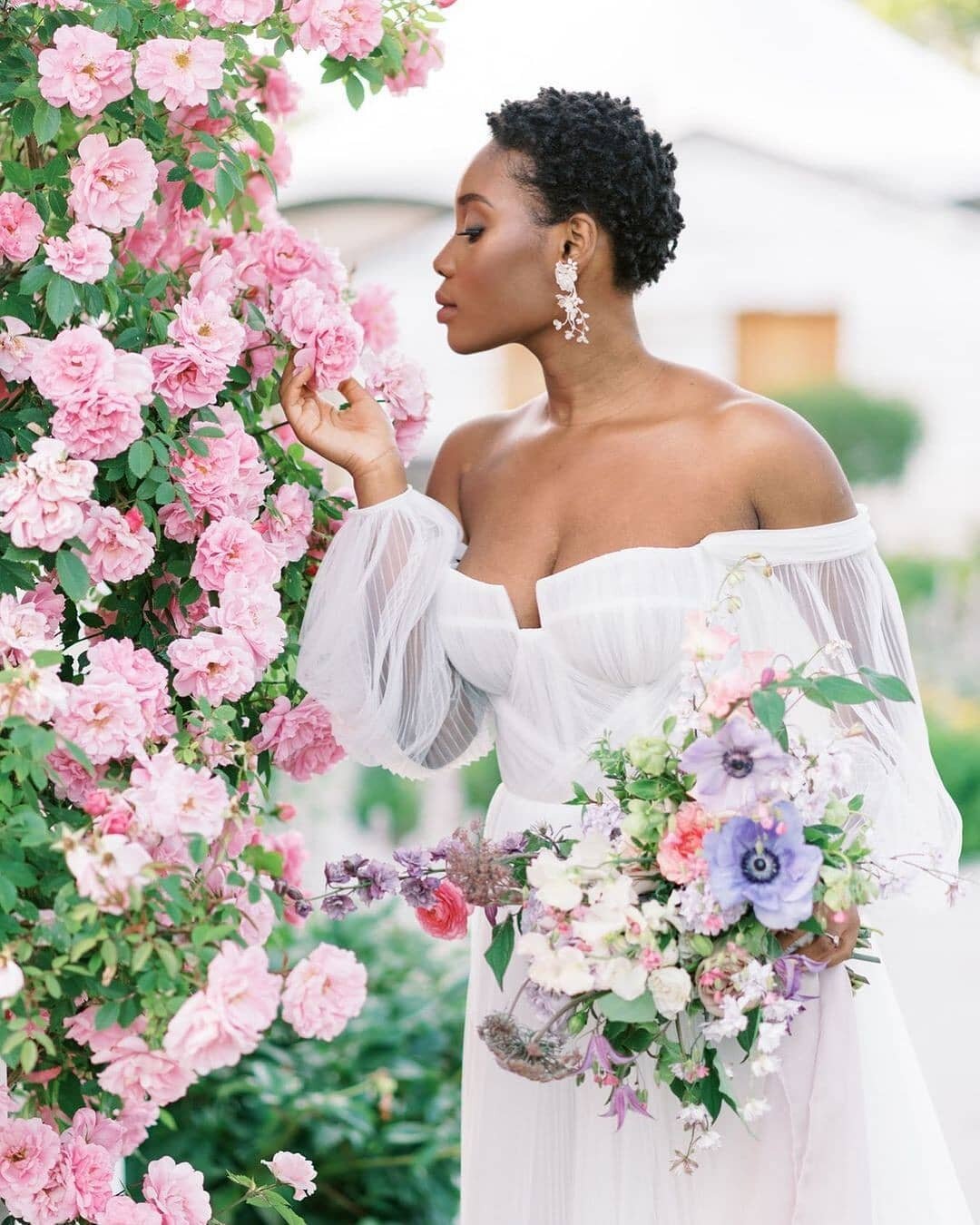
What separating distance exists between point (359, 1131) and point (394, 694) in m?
1.50

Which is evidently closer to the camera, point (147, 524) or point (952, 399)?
point (147, 524)

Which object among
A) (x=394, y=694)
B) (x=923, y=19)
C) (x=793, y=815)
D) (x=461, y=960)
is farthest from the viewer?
(x=923, y=19)

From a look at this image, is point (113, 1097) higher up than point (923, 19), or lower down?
lower down

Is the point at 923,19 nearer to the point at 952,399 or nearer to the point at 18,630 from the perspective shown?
the point at 952,399

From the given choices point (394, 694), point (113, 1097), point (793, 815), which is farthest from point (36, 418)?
point (793, 815)

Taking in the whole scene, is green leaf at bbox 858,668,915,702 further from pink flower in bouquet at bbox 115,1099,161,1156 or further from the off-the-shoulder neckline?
pink flower in bouquet at bbox 115,1099,161,1156

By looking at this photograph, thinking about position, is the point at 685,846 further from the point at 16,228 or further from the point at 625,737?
the point at 16,228

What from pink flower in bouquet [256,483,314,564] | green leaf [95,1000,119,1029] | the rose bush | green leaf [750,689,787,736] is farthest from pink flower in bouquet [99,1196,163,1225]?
green leaf [750,689,787,736]

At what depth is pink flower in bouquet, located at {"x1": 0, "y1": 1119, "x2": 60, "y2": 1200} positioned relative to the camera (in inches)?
64.2

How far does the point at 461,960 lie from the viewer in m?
3.83

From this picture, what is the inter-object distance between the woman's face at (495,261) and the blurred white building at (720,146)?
2.27 metres

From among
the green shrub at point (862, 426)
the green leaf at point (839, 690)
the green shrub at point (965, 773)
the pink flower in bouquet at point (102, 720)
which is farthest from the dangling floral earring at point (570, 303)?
the green shrub at point (862, 426)

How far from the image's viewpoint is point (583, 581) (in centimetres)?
197

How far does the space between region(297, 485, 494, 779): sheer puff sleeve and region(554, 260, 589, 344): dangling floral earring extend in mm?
314
